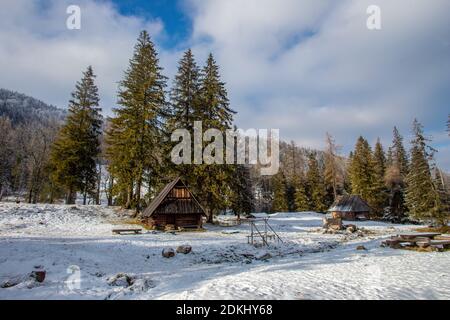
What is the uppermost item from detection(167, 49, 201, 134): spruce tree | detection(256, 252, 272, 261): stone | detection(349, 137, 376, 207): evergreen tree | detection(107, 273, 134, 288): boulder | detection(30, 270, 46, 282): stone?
detection(167, 49, 201, 134): spruce tree

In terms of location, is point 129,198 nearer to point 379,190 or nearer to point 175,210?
point 175,210

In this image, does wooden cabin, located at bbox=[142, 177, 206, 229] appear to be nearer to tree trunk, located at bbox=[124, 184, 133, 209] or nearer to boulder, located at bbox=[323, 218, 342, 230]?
tree trunk, located at bbox=[124, 184, 133, 209]

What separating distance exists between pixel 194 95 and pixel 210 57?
5.21 m

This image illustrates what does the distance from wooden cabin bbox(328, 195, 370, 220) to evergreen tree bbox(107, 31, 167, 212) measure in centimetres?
3291

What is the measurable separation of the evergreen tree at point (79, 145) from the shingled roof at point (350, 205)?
128 ft

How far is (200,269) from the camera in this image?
14.0 meters

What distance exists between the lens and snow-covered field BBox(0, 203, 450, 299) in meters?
9.43

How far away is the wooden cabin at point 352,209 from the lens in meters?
47.1

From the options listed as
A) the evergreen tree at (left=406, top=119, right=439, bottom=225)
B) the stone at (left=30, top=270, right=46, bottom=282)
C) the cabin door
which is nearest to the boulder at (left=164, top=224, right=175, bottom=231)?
the cabin door

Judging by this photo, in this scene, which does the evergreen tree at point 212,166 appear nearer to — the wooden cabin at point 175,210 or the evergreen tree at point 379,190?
the wooden cabin at point 175,210

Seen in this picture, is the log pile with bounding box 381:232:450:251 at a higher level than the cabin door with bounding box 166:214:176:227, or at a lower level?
lower

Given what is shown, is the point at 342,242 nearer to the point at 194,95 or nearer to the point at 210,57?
the point at 194,95

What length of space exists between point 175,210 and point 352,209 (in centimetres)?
3318
